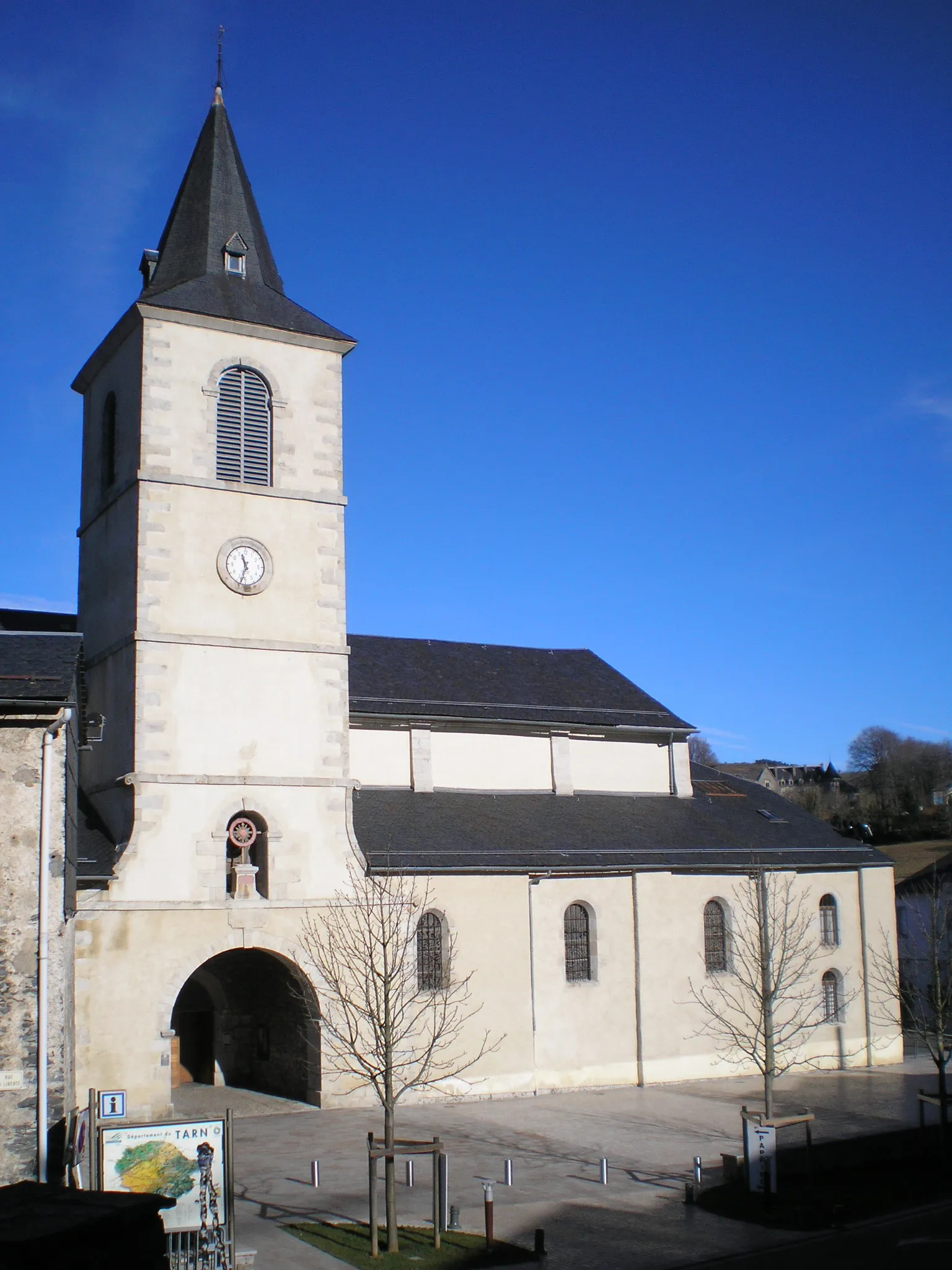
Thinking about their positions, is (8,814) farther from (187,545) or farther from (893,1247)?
(893,1247)

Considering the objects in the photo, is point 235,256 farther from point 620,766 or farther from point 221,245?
point 620,766

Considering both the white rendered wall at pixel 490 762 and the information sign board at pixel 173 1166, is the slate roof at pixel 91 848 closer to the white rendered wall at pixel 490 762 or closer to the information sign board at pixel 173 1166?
the white rendered wall at pixel 490 762

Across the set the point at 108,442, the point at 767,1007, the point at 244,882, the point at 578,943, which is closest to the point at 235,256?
the point at 108,442

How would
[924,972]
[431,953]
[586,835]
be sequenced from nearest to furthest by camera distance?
[431,953]
[586,835]
[924,972]

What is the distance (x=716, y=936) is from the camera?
32.3 meters

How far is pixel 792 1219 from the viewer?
1759 cm

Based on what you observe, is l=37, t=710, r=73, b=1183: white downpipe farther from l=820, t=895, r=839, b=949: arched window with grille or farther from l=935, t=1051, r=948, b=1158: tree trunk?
l=820, t=895, r=839, b=949: arched window with grille

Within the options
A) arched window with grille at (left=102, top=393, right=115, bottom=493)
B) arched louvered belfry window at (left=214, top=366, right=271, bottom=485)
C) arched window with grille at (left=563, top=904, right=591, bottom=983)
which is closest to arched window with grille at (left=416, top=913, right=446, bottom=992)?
arched window with grille at (left=563, top=904, right=591, bottom=983)

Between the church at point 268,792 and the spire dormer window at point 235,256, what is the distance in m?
0.05

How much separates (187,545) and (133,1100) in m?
11.3

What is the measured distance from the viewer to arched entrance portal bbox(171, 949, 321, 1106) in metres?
27.6

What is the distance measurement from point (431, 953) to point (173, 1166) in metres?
14.0

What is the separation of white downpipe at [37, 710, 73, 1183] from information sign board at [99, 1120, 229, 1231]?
9.60 ft

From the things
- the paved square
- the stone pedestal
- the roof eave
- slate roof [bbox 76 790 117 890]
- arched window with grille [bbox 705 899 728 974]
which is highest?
the roof eave
